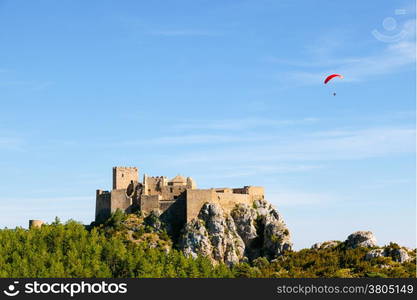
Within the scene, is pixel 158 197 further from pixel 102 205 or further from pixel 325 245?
pixel 325 245

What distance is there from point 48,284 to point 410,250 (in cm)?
6263

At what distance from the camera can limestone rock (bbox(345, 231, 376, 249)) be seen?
116m

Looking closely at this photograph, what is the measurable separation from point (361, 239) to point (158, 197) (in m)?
44.5

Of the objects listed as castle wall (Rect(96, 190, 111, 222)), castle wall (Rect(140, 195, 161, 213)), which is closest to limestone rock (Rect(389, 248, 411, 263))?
castle wall (Rect(140, 195, 161, 213))

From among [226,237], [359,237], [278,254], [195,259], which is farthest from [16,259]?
[359,237]

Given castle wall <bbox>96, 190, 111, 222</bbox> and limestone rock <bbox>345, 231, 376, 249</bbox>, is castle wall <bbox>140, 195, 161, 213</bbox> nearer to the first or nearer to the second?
castle wall <bbox>96, 190, 111, 222</bbox>

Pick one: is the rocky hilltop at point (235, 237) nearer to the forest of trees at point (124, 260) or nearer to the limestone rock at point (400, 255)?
the forest of trees at point (124, 260)

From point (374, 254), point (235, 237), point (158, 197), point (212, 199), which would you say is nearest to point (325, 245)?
point (374, 254)

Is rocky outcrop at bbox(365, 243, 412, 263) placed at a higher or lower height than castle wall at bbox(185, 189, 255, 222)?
lower

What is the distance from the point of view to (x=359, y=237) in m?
118

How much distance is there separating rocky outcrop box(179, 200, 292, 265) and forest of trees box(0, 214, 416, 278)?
4584mm

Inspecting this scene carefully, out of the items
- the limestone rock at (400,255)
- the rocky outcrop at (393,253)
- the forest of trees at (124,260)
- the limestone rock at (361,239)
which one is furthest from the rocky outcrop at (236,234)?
the limestone rock at (400,255)

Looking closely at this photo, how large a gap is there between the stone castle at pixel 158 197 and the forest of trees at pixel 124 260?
4.98 metres

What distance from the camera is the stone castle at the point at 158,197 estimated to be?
458 ft
